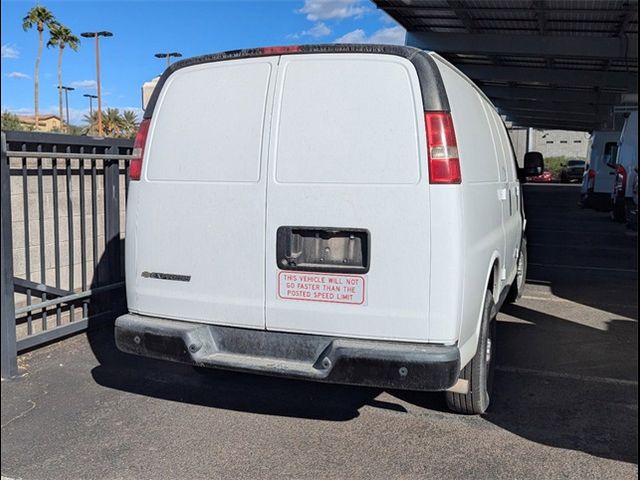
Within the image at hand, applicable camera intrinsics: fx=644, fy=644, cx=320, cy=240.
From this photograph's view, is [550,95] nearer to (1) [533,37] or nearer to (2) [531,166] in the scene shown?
(1) [533,37]

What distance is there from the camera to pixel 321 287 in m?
3.51

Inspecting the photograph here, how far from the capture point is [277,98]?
3635mm

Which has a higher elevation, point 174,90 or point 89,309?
point 174,90

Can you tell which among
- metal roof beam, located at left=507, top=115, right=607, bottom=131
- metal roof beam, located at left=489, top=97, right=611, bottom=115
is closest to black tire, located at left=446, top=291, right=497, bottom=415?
metal roof beam, located at left=489, top=97, right=611, bottom=115

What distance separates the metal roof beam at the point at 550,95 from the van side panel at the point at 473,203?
23.3 meters

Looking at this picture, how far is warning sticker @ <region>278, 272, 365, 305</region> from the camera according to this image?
346 centimetres

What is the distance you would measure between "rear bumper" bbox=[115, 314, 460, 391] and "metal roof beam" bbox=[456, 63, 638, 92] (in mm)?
19651

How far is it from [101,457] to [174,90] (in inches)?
86.8

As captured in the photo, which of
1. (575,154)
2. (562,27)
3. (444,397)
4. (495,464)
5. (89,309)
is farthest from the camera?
(575,154)

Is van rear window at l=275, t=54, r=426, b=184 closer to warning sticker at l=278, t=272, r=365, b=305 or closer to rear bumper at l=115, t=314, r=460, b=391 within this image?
warning sticker at l=278, t=272, r=365, b=305

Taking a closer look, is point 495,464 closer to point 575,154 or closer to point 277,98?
point 277,98

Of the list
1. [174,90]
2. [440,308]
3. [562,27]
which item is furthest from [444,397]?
[562,27]

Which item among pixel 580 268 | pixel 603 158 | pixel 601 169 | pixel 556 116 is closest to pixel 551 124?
pixel 556 116

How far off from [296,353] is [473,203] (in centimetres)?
131
